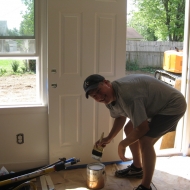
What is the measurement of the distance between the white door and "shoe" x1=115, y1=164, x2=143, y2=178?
0.41 metres

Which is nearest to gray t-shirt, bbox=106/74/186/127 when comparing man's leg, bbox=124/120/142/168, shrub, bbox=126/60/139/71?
man's leg, bbox=124/120/142/168

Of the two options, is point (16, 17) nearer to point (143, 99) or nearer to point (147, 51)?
point (143, 99)

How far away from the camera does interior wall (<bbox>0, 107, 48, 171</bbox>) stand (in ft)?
10.2

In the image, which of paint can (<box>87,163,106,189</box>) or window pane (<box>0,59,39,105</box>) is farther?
window pane (<box>0,59,39,105</box>)

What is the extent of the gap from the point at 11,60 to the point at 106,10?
1.15m

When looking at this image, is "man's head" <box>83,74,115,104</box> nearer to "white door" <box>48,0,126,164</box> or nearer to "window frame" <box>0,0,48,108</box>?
"white door" <box>48,0,126,164</box>

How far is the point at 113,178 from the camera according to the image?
305 cm

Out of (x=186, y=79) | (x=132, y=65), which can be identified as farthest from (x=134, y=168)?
(x=132, y=65)

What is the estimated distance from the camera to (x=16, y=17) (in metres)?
3.01

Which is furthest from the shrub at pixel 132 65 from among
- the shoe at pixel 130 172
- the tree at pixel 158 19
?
the shoe at pixel 130 172

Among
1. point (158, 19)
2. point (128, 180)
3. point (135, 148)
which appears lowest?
point (128, 180)

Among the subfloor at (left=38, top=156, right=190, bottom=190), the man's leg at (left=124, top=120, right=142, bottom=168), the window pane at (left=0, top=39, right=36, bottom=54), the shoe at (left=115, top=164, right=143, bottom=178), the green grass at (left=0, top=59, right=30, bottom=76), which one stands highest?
the window pane at (left=0, top=39, right=36, bottom=54)

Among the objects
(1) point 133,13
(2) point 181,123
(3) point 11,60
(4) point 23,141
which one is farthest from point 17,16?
(1) point 133,13

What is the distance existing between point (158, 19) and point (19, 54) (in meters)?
4.65
